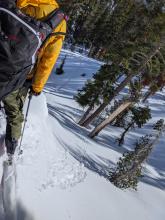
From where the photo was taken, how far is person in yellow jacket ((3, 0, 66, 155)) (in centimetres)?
439

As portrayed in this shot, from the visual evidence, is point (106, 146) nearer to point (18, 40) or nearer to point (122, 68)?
point (122, 68)

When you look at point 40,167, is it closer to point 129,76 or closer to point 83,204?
point 83,204

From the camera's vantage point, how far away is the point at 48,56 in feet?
15.5

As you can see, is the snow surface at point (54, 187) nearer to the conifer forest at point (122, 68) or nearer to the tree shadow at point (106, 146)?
the conifer forest at point (122, 68)

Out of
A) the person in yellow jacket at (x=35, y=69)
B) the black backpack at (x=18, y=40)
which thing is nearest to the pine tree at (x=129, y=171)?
the person in yellow jacket at (x=35, y=69)

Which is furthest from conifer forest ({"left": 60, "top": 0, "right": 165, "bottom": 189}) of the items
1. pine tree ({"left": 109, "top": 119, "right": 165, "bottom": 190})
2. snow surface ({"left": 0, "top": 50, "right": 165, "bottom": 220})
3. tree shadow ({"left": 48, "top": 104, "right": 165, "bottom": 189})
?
snow surface ({"left": 0, "top": 50, "right": 165, "bottom": 220})

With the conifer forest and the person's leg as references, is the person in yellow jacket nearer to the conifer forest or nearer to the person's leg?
the person's leg

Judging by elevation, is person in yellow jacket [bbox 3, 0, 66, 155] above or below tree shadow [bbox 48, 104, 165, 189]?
above

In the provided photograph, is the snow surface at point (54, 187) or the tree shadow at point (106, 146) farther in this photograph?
the tree shadow at point (106, 146)

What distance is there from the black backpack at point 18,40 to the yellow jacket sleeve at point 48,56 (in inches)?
7.3

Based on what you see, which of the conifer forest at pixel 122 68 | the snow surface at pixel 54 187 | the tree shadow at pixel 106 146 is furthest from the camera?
the tree shadow at pixel 106 146

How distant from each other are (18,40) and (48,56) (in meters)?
0.76

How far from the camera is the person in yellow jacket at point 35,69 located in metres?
4.39

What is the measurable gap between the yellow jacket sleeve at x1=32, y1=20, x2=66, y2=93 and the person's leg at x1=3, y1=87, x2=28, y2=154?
26cm
